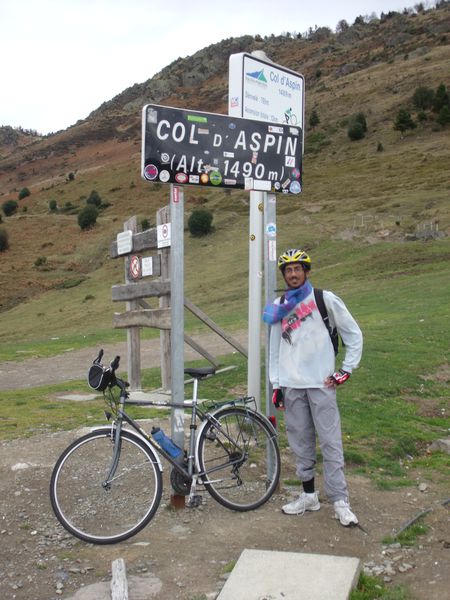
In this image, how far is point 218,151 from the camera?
4906 mm

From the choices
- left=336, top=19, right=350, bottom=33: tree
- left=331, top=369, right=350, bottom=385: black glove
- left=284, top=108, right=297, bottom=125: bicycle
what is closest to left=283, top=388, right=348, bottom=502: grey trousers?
left=331, top=369, right=350, bottom=385: black glove

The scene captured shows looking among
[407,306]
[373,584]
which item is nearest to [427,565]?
[373,584]

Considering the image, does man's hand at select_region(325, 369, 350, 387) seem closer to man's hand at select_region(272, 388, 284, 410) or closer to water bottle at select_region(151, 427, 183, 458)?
man's hand at select_region(272, 388, 284, 410)

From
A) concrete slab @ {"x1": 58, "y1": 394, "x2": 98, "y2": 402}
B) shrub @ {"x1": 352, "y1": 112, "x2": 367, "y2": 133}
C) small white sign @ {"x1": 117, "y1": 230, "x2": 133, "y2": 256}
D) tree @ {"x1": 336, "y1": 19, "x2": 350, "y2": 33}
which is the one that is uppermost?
tree @ {"x1": 336, "y1": 19, "x2": 350, "y2": 33}

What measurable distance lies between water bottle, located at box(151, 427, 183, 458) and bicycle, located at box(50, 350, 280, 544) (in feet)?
0.13

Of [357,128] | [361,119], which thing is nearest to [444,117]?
[357,128]

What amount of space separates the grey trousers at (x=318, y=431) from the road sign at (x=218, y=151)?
1.68 meters

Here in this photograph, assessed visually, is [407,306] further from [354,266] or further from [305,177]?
[305,177]

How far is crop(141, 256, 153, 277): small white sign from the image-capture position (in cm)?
933

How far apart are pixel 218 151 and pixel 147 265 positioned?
4.66m

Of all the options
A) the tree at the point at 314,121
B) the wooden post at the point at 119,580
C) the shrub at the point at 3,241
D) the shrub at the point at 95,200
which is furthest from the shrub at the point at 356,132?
the wooden post at the point at 119,580

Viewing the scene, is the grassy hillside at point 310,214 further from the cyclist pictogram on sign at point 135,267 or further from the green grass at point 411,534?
the green grass at point 411,534

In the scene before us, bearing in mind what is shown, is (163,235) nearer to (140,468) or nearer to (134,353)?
(134,353)

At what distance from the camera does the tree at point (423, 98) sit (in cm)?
6191
